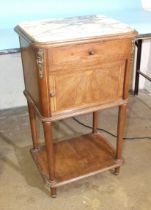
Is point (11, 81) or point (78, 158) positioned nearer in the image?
point (78, 158)

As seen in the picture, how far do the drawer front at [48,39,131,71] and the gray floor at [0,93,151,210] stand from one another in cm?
65

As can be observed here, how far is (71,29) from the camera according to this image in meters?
1.05

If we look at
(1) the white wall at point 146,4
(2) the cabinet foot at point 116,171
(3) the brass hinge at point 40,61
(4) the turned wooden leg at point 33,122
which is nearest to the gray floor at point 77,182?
(2) the cabinet foot at point 116,171

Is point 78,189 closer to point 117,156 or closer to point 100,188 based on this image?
point 100,188

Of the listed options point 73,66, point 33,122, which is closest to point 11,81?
point 33,122

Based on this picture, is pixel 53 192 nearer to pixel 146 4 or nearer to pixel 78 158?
pixel 78 158

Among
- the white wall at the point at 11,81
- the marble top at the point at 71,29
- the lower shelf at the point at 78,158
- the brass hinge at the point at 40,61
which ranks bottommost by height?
the lower shelf at the point at 78,158

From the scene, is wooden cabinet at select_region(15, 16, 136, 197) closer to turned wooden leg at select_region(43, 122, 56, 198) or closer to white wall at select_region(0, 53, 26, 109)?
turned wooden leg at select_region(43, 122, 56, 198)

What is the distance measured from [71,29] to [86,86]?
8.9 inches

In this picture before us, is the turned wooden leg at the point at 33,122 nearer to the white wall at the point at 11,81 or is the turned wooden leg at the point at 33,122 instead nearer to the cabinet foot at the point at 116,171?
the cabinet foot at the point at 116,171

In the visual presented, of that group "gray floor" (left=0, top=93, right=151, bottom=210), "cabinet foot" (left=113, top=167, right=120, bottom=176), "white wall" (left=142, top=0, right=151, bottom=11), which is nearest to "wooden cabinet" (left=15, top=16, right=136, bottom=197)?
"gray floor" (left=0, top=93, right=151, bottom=210)

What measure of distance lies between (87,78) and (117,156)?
0.50m

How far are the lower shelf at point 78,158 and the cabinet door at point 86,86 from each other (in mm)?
381

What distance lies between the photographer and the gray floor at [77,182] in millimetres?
1274
